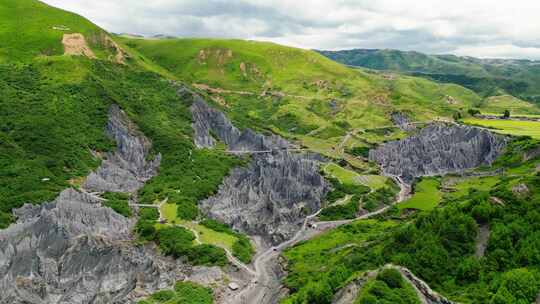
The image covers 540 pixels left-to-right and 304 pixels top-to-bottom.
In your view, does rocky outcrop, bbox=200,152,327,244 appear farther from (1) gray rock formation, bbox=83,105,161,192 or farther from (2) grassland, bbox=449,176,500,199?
(2) grassland, bbox=449,176,500,199

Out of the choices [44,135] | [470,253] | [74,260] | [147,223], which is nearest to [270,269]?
[147,223]

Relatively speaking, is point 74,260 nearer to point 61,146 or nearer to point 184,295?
point 184,295

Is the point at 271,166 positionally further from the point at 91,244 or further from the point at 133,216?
the point at 91,244

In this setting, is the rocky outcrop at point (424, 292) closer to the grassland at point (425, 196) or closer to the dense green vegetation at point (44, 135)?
the grassland at point (425, 196)

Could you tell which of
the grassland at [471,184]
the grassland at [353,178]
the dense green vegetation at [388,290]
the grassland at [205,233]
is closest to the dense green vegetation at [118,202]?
the grassland at [205,233]

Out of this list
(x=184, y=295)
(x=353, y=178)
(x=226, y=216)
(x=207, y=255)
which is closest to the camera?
(x=184, y=295)
